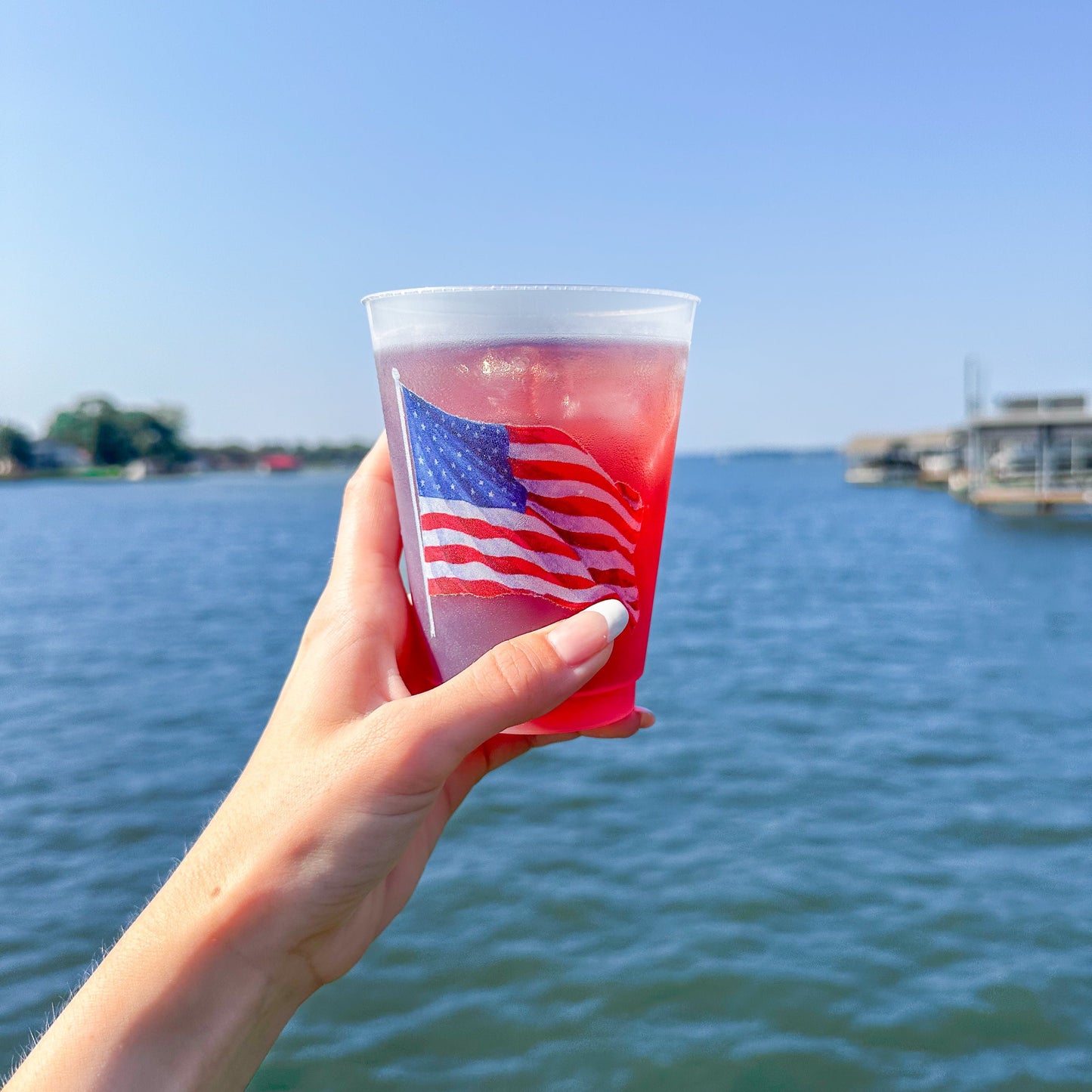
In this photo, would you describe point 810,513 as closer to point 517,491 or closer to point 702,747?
point 702,747

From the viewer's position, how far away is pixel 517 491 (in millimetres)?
1698

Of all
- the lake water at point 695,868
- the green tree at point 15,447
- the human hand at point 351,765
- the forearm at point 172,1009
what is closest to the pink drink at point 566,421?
Answer: the human hand at point 351,765

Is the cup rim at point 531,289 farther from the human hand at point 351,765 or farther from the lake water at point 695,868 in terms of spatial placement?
the lake water at point 695,868

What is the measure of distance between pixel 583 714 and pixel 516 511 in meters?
0.44

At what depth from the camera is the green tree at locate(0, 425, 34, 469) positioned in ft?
421

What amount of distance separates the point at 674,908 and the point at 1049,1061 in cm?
270

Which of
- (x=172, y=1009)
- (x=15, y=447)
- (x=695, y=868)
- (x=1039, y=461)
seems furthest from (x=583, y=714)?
(x=15, y=447)

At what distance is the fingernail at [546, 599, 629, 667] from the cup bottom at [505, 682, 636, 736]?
0.53ft

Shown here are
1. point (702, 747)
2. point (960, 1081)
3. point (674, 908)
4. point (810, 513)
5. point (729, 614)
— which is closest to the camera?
point (960, 1081)

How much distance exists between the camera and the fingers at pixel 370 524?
2.23m

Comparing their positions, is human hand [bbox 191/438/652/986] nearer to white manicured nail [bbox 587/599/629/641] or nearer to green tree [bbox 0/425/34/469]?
white manicured nail [bbox 587/599/629/641]

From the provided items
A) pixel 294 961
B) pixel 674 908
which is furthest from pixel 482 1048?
pixel 294 961

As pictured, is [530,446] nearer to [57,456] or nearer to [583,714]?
[583,714]

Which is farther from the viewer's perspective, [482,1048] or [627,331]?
[482,1048]
